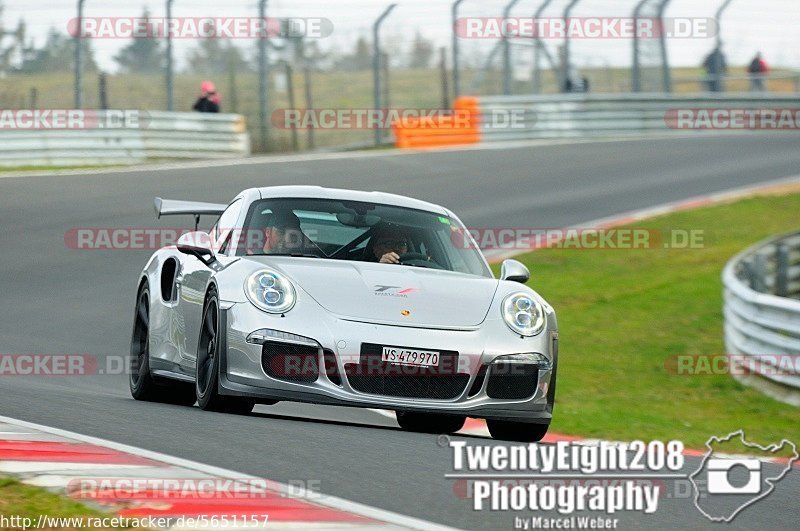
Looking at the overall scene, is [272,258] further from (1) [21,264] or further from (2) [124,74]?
(2) [124,74]

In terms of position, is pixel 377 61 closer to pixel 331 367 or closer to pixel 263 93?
pixel 263 93

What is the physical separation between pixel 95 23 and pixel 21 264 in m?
8.86

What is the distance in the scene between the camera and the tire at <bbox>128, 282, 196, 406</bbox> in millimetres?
8812

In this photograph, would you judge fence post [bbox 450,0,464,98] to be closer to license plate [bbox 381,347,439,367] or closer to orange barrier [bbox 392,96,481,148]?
orange barrier [bbox 392,96,481,148]

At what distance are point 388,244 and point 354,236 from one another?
0.20 m

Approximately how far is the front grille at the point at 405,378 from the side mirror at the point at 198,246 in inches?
53.4

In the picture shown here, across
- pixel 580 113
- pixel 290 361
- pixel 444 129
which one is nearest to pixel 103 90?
pixel 444 129

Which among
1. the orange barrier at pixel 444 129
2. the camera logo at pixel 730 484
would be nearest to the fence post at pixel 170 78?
the orange barrier at pixel 444 129

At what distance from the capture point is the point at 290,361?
7.03m

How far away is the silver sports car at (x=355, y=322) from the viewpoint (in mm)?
6992

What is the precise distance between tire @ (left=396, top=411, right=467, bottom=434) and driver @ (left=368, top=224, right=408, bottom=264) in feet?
2.82

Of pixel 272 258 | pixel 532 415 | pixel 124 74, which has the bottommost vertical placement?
pixel 532 415

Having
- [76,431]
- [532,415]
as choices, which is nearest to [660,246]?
[532,415]

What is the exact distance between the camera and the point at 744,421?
10812 millimetres
